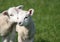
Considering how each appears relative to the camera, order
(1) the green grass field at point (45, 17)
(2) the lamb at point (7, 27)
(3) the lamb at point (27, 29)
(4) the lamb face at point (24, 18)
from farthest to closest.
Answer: (1) the green grass field at point (45, 17)
(2) the lamb at point (7, 27)
(3) the lamb at point (27, 29)
(4) the lamb face at point (24, 18)

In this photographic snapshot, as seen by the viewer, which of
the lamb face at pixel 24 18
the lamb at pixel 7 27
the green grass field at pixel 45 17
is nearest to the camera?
the lamb face at pixel 24 18

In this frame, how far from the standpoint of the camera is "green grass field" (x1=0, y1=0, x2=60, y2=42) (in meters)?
9.50

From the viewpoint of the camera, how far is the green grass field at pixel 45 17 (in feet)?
31.2

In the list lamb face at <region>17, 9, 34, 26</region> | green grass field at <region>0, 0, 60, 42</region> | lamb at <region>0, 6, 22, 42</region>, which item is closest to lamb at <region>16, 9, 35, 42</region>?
lamb face at <region>17, 9, 34, 26</region>

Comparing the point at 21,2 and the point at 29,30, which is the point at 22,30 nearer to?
the point at 29,30

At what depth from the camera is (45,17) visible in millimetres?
10688

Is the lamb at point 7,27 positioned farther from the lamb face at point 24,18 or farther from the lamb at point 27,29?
the lamb face at point 24,18

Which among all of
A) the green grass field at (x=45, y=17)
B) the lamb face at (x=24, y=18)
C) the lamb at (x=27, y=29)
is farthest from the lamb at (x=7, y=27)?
the green grass field at (x=45, y=17)

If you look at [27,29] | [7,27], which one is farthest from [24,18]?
[7,27]

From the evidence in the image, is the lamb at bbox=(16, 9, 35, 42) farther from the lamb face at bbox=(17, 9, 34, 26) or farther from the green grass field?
the green grass field

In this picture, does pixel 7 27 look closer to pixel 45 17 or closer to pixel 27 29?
pixel 27 29

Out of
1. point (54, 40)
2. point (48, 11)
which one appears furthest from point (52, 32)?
point (48, 11)

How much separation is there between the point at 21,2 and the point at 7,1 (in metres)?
0.56

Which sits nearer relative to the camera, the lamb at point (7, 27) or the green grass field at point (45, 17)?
the lamb at point (7, 27)
